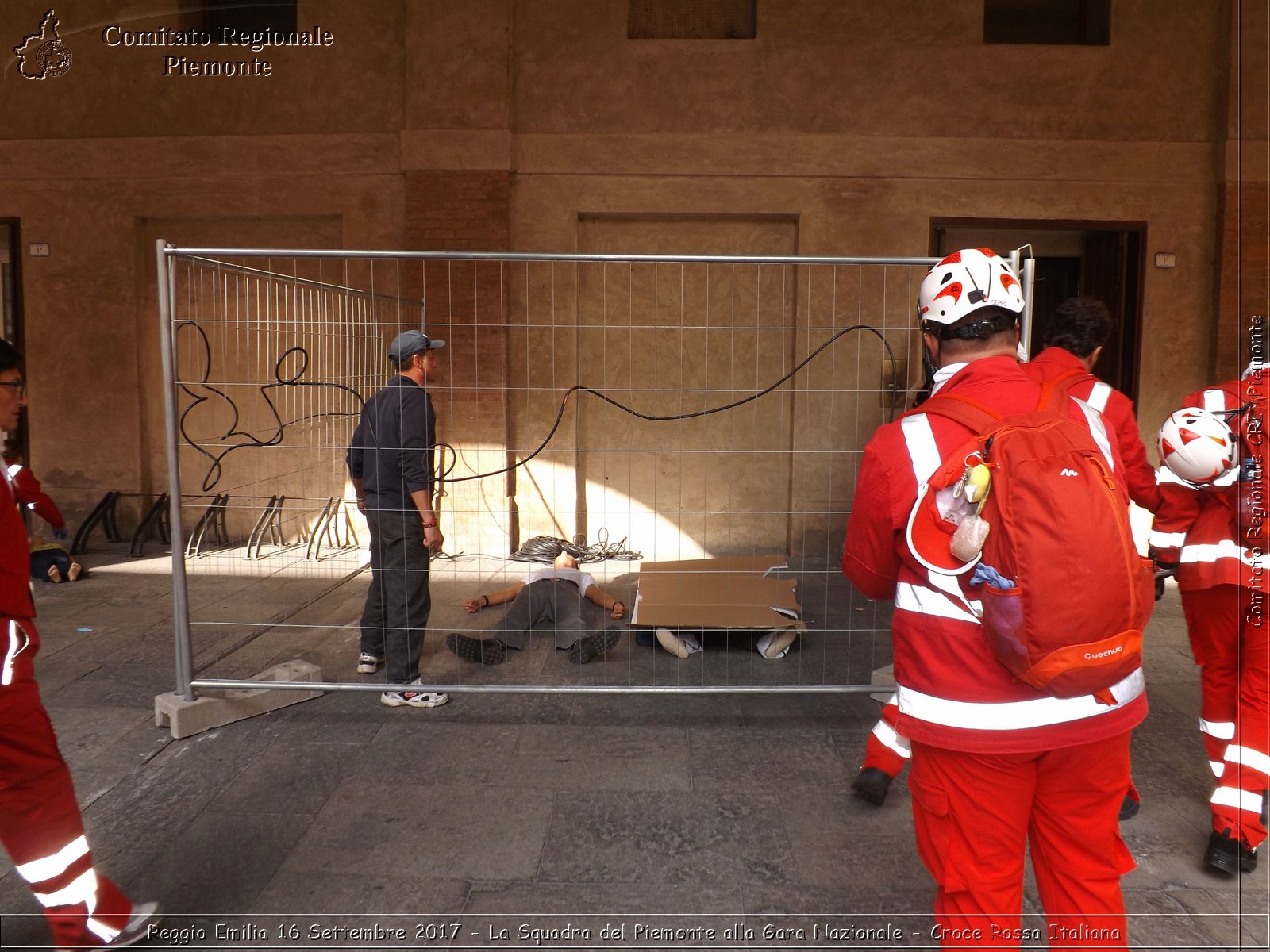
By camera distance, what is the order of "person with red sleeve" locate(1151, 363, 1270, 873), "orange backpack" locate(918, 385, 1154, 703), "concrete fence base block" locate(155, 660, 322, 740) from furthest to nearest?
"concrete fence base block" locate(155, 660, 322, 740) → "person with red sleeve" locate(1151, 363, 1270, 873) → "orange backpack" locate(918, 385, 1154, 703)

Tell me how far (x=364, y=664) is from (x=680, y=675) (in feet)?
6.28

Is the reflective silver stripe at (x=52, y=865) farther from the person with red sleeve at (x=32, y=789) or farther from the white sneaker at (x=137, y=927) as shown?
the white sneaker at (x=137, y=927)

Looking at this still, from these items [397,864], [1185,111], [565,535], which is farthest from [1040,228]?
[397,864]

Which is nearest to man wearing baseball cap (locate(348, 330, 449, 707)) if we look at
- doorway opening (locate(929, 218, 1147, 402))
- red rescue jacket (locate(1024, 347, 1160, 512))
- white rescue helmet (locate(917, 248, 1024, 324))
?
red rescue jacket (locate(1024, 347, 1160, 512))

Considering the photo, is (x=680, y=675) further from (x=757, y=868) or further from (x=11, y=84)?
(x=11, y=84)

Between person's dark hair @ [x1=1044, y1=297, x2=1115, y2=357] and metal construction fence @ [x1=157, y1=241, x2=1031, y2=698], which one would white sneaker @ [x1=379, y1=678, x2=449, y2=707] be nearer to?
metal construction fence @ [x1=157, y1=241, x2=1031, y2=698]

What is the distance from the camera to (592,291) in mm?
8383

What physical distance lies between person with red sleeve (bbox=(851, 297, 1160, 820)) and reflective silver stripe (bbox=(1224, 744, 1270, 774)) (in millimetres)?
404

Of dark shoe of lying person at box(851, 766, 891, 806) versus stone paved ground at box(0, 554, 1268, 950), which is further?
dark shoe of lying person at box(851, 766, 891, 806)

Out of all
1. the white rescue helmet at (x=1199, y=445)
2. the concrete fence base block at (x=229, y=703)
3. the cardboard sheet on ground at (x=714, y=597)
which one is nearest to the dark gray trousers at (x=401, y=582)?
the concrete fence base block at (x=229, y=703)

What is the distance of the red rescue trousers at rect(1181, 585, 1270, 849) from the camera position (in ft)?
9.50

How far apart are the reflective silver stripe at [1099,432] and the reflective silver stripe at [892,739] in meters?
1.88

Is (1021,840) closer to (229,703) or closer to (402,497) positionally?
(402,497)

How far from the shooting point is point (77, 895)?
92.3 inches
